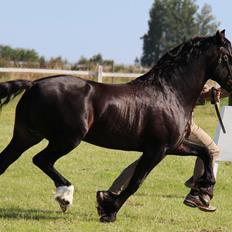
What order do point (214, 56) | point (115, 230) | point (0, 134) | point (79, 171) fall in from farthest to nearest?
1. point (0, 134)
2. point (79, 171)
3. point (214, 56)
4. point (115, 230)

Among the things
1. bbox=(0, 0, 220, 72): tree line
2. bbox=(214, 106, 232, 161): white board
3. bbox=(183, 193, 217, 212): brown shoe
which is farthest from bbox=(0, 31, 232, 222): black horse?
bbox=(0, 0, 220, 72): tree line

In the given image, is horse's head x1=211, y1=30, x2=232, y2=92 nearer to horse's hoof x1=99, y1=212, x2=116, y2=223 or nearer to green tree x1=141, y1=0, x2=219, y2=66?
horse's hoof x1=99, y1=212, x2=116, y2=223

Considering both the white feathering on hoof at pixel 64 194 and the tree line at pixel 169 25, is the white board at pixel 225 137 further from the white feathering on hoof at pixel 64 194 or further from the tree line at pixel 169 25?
the tree line at pixel 169 25

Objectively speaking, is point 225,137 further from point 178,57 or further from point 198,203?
point 178,57

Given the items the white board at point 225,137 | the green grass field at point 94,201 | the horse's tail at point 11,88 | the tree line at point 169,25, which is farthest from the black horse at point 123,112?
the tree line at point 169,25

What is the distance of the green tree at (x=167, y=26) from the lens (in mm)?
103625

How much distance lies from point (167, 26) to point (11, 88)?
99.0m

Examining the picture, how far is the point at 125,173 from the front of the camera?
8.43 meters

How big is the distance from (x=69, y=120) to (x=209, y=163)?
5.78ft

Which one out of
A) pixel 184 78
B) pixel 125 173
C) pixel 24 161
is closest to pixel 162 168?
pixel 24 161

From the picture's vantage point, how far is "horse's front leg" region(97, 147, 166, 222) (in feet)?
24.0

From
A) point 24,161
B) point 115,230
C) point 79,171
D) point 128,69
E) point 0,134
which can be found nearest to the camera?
point 115,230

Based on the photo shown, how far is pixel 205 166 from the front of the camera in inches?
308

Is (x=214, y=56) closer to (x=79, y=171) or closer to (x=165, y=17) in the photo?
(x=79, y=171)
